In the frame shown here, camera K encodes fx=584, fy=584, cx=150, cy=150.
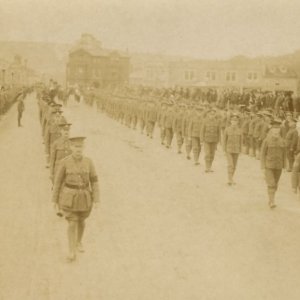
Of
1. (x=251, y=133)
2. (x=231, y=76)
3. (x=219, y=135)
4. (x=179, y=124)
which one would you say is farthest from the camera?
(x=231, y=76)

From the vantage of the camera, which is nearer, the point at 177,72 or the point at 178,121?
the point at 178,121

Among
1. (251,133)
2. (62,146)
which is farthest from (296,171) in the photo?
(251,133)

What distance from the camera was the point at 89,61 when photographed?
356 ft

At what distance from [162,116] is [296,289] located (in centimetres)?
1423

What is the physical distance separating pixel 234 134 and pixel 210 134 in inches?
63.9

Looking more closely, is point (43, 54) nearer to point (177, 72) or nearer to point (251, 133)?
point (177, 72)

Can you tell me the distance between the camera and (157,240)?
8438 millimetres

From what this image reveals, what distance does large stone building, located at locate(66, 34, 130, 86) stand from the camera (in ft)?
355

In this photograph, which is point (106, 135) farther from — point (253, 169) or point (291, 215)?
point (291, 215)

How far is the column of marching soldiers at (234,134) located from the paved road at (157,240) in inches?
23.7

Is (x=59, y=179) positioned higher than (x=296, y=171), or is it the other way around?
(x=59, y=179)

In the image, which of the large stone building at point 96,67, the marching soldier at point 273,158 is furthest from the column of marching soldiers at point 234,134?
the large stone building at point 96,67

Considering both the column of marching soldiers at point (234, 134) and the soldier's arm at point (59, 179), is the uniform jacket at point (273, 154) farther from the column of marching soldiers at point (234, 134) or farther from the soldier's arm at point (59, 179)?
the soldier's arm at point (59, 179)

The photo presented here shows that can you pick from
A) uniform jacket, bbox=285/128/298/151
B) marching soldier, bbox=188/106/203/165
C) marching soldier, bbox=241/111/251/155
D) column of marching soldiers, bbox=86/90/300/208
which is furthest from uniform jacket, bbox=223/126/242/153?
marching soldier, bbox=241/111/251/155
